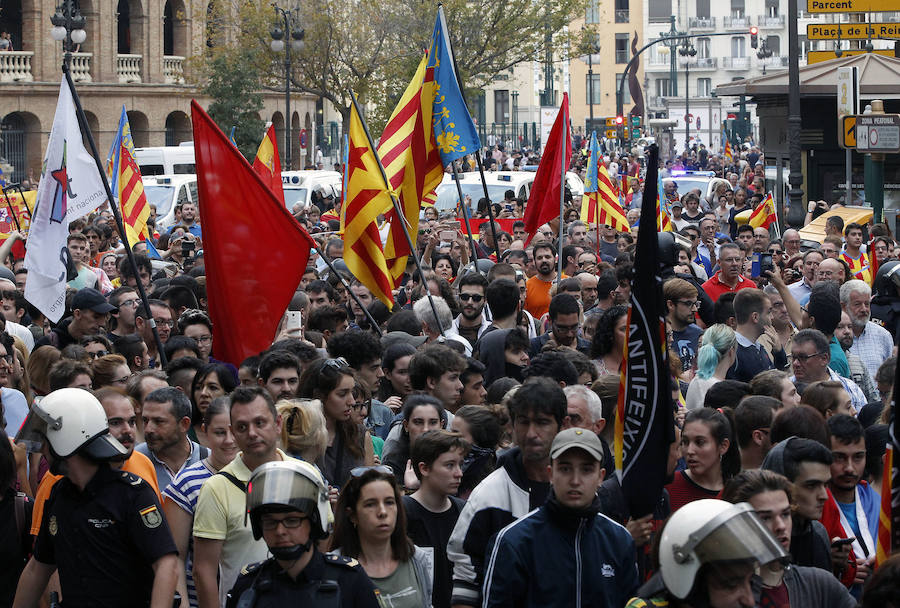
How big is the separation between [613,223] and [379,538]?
1319cm

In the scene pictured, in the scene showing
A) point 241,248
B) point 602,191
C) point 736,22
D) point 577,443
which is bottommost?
point 577,443

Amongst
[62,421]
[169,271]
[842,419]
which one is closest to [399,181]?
[169,271]

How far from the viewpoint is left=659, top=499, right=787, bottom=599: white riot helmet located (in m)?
3.65

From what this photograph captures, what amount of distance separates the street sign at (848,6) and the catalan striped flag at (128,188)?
16.2 meters

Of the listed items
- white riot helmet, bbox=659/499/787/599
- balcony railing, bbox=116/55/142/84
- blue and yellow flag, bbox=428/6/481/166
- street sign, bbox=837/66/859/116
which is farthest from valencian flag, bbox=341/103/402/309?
balcony railing, bbox=116/55/142/84

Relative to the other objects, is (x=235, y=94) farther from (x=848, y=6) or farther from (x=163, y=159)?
(x=848, y=6)

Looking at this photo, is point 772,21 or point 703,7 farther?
point 703,7

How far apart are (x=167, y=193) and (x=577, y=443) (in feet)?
66.8

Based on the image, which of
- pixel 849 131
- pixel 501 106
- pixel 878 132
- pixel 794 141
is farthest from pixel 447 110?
pixel 501 106

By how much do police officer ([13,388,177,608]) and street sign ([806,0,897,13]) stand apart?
23.8 m

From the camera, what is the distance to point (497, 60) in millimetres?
38094

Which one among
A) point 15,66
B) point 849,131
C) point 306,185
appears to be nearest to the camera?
point 849,131

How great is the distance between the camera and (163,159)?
3098cm

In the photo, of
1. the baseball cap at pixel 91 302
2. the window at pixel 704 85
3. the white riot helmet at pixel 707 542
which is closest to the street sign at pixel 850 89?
the baseball cap at pixel 91 302
